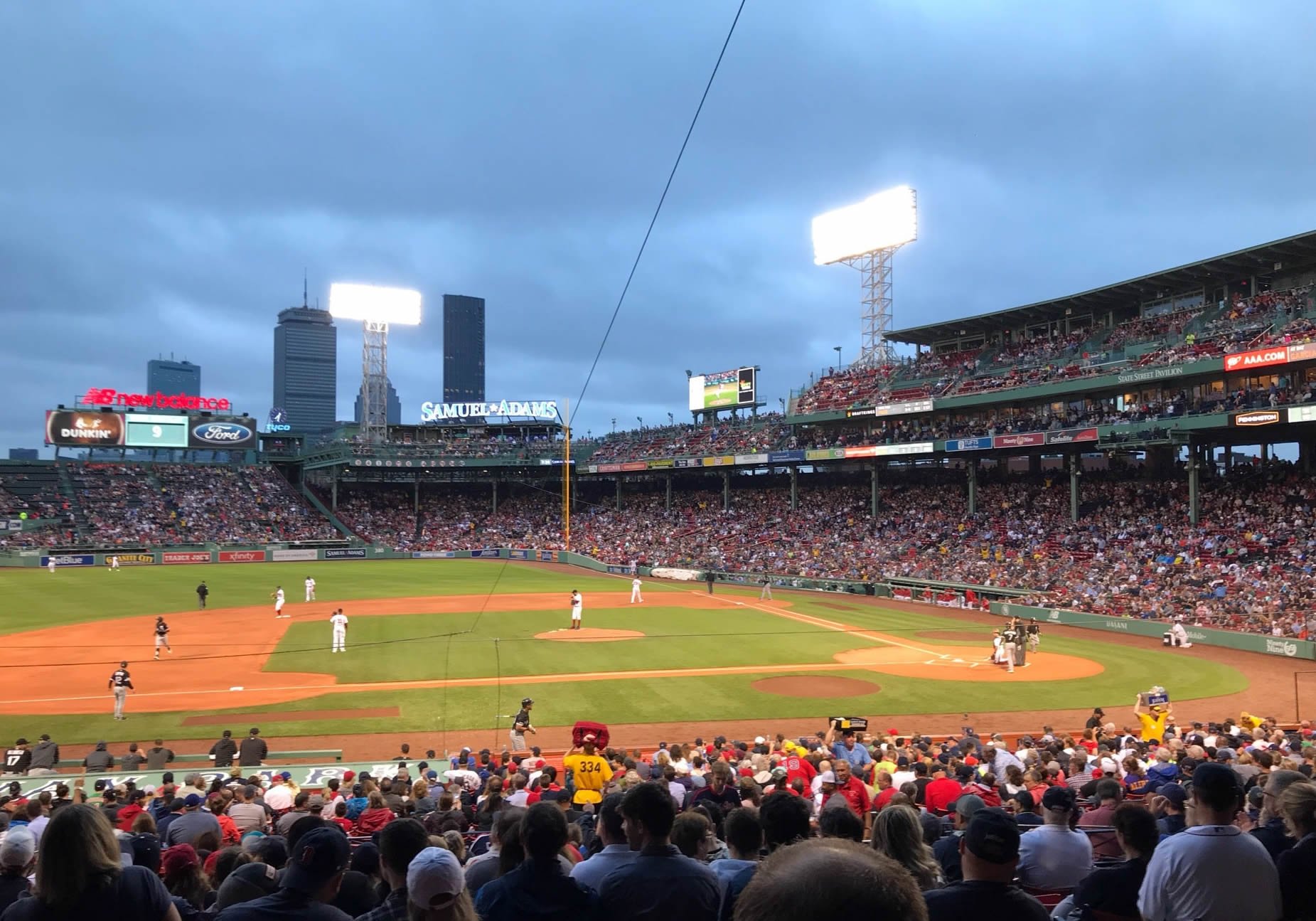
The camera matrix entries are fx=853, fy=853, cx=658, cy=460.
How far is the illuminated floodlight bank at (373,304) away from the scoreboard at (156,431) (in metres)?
17.8

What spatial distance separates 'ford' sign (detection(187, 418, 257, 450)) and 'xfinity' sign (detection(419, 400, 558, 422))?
16780 millimetres

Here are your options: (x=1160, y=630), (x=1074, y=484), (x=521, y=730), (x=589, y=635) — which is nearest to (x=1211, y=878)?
(x=521, y=730)

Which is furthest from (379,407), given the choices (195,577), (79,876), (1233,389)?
(79,876)

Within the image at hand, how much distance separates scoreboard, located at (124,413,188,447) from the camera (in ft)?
260

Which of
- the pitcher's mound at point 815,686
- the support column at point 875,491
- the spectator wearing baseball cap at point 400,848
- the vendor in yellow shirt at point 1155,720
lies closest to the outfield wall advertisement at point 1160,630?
the vendor in yellow shirt at point 1155,720

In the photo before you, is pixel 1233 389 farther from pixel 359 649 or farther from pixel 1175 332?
pixel 359 649

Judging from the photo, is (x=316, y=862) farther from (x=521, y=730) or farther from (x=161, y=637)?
(x=161, y=637)

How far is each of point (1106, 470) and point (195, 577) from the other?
58.0 m

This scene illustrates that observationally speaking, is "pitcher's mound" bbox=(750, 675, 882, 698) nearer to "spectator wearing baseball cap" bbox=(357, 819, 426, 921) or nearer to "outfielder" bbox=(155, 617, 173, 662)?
"outfielder" bbox=(155, 617, 173, 662)

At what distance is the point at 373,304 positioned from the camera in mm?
82438

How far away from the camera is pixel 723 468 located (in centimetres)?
7431

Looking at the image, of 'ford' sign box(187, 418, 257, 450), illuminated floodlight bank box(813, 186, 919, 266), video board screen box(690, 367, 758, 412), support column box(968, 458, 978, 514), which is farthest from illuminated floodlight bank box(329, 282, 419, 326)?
support column box(968, 458, 978, 514)

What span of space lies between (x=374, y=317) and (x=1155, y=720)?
77280mm

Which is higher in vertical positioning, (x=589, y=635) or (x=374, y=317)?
(x=374, y=317)
